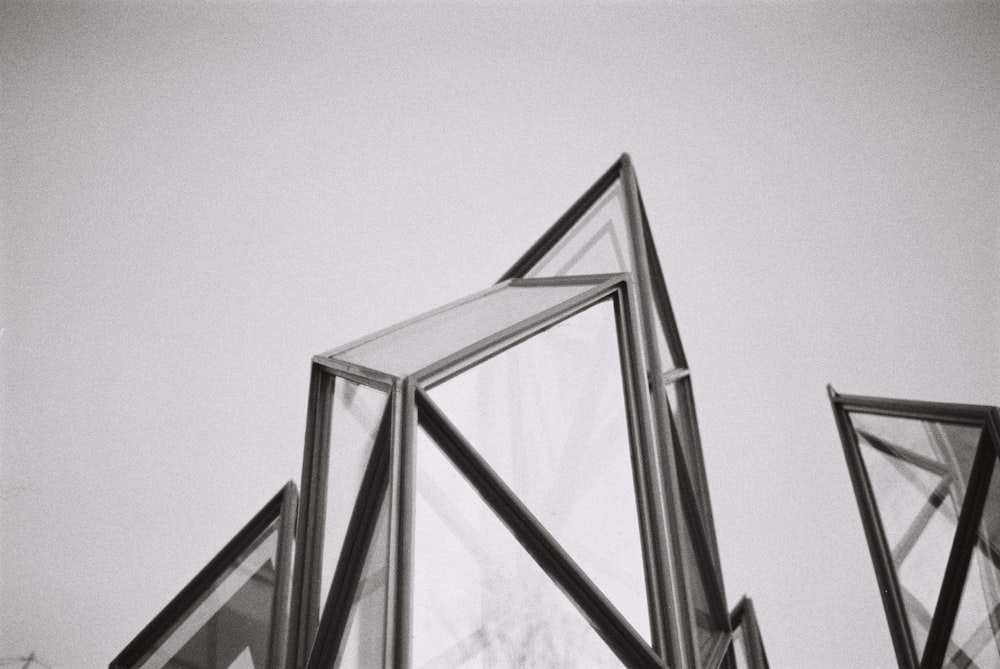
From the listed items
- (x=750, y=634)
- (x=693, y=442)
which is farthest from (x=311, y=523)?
(x=750, y=634)

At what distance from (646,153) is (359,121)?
429 centimetres

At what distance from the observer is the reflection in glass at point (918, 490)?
3.57 m

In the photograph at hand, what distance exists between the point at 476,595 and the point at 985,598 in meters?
2.96

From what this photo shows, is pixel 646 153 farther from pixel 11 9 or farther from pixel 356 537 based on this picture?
pixel 356 537

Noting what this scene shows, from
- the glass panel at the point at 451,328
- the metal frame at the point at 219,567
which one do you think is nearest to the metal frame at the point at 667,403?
the glass panel at the point at 451,328

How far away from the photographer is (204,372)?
9445 millimetres

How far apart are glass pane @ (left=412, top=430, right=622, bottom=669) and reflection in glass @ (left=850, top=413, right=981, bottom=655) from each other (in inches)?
101

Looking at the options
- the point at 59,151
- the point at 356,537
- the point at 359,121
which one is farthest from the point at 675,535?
the point at 59,151

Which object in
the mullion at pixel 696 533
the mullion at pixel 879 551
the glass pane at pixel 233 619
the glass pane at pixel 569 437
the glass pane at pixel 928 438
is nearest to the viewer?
the glass pane at pixel 569 437

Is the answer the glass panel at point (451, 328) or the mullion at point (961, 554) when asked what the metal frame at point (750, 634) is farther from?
the glass panel at point (451, 328)

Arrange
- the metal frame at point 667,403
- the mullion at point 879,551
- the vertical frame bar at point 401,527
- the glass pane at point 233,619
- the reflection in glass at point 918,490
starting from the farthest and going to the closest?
the mullion at point 879,551 → the glass pane at point 233,619 → the reflection in glass at point 918,490 → the metal frame at point 667,403 → the vertical frame bar at point 401,527

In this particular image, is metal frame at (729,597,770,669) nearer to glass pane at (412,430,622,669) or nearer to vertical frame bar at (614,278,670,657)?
vertical frame bar at (614,278,670,657)

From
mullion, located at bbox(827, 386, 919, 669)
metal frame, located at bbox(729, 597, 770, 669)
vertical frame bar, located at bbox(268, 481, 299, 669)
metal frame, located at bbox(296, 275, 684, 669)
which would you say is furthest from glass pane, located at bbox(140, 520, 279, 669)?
mullion, located at bbox(827, 386, 919, 669)

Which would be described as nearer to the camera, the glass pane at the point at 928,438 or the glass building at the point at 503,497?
the glass building at the point at 503,497
